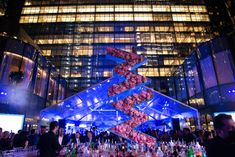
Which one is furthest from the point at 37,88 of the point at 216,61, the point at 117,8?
the point at 117,8

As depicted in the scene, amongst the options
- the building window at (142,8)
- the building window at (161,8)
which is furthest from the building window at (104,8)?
the building window at (161,8)

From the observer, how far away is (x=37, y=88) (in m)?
21.4

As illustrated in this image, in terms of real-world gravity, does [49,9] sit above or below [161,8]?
above

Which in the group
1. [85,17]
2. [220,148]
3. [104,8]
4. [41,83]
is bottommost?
[220,148]

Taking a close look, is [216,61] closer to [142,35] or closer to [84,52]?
[142,35]

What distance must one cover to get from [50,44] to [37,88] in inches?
1177

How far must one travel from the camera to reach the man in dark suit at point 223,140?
7.09ft

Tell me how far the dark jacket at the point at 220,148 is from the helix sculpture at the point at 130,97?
3.38m

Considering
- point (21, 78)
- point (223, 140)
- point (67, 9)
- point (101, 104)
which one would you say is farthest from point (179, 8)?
point (223, 140)

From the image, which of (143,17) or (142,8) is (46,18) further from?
(142,8)

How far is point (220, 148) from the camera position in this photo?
219 centimetres

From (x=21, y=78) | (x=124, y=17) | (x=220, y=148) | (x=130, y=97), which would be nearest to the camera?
(x=220, y=148)

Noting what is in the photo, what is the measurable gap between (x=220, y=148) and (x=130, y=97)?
12.7ft

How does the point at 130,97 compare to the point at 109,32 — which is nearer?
the point at 130,97
